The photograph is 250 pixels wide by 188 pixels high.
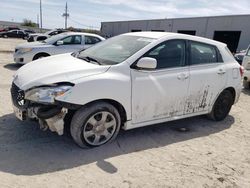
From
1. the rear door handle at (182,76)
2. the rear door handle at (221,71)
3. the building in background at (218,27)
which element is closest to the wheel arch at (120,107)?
the rear door handle at (182,76)

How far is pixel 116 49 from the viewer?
4559 millimetres

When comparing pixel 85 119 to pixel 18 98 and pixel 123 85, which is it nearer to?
pixel 123 85

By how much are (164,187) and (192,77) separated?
211 cm

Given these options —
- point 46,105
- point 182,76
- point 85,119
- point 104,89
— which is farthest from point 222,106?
point 46,105

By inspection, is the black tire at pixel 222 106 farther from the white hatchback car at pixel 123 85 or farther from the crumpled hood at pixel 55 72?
the crumpled hood at pixel 55 72

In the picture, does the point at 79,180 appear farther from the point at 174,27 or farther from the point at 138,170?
the point at 174,27

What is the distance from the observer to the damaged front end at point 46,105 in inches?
138

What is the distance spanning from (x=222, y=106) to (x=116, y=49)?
98.3 inches

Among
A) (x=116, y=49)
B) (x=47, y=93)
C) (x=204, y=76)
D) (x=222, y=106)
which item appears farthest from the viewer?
(x=222, y=106)

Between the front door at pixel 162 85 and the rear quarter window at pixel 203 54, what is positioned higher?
the rear quarter window at pixel 203 54

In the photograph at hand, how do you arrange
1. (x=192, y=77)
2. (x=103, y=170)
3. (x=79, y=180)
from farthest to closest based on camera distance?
(x=192, y=77) < (x=103, y=170) < (x=79, y=180)

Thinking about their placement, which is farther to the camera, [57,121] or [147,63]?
[147,63]

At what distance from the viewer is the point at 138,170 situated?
3549 millimetres

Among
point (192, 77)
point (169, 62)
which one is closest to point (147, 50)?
point (169, 62)
